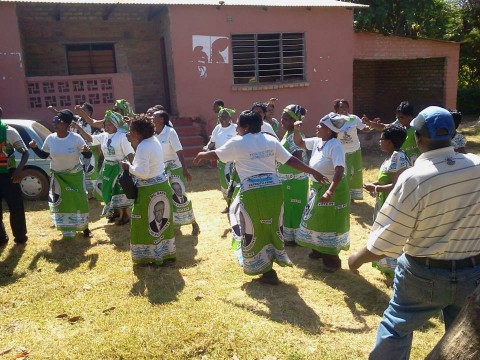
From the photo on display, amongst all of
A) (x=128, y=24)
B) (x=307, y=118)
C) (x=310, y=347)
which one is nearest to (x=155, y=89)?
(x=128, y=24)

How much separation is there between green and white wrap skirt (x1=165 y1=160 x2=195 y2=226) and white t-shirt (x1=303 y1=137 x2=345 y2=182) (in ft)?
6.55

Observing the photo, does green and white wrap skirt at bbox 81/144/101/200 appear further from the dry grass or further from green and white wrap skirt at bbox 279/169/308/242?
green and white wrap skirt at bbox 279/169/308/242

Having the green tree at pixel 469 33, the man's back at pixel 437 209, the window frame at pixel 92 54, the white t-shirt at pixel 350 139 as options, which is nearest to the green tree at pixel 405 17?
the green tree at pixel 469 33

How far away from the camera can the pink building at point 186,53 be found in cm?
1072

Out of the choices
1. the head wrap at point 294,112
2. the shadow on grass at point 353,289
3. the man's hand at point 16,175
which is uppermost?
the head wrap at point 294,112

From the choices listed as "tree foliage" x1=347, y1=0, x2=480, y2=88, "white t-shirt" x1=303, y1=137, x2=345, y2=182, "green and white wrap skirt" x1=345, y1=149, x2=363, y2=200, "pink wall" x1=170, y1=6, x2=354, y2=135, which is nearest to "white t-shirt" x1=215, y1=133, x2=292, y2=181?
"white t-shirt" x1=303, y1=137, x2=345, y2=182

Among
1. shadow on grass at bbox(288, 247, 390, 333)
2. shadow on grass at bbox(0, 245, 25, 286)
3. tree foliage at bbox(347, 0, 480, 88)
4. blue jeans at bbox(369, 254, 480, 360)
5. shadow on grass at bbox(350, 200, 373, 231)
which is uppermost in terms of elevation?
tree foliage at bbox(347, 0, 480, 88)

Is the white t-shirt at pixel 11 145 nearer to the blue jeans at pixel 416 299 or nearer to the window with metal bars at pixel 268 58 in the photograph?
Result: the blue jeans at pixel 416 299

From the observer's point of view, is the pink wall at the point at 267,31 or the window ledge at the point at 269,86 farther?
the window ledge at the point at 269,86

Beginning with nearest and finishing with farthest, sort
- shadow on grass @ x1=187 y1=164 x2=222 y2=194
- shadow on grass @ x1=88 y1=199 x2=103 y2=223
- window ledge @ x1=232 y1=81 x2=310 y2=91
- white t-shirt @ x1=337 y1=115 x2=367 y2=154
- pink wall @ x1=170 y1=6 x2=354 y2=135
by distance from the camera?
white t-shirt @ x1=337 y1=115 x2=367 y2=154, shadow on grass @ x1=88 y1=199 x2=103 y2=223, shadow on grass @ x1=187 y1=164 x2=222 y2=194, pink wall @ x1=170 y1=6 x2=354 y2=135, window ledge @ x1=232 y1=81 x2=310 y2=91

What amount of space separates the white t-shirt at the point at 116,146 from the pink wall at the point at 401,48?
29.1ft

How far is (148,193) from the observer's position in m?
4.77

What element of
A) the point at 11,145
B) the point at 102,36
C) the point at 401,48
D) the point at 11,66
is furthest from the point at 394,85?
the point at 11,145

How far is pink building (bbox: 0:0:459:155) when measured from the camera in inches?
422
